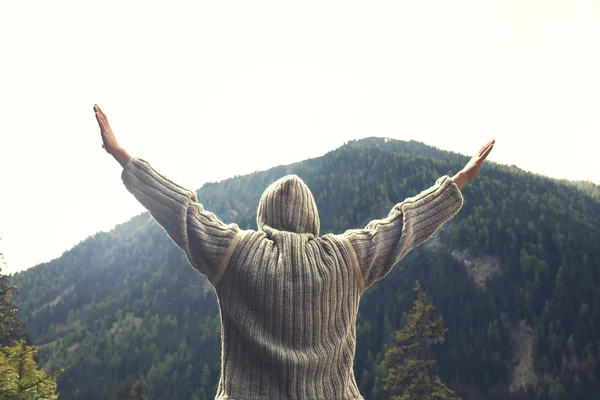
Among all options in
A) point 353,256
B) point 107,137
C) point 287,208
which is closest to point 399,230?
point 353,256

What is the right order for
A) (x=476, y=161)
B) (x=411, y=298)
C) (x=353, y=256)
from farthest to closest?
(x=411, y=298) < (x=476, y=161) < (x=353, y=256)

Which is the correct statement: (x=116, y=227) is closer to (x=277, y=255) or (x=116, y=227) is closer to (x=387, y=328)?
(x=387, y=328)

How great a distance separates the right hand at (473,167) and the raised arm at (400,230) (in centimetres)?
4

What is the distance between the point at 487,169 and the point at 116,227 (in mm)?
89189

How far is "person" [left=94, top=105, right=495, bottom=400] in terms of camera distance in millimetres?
2232

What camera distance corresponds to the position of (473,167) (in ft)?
8.85

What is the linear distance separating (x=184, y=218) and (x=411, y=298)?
8885 cm

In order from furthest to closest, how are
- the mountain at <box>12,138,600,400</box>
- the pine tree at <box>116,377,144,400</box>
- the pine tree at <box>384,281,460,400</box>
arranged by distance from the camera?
1. the mountain at <box>12,138,600,400</box>
2. the pine tree at <box>116,377,144,400</box>
3. the pine tree at <box>384,281,460,400</box>

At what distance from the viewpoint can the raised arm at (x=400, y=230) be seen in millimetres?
2396

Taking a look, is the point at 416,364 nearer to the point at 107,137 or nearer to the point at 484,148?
the point at 484,148

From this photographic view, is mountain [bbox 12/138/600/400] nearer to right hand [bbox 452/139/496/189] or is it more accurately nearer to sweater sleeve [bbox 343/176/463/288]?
right hand [bbox 452/139/496/189]

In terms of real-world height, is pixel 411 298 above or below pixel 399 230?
below

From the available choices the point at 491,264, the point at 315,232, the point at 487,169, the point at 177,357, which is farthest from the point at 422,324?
the point at 487,169

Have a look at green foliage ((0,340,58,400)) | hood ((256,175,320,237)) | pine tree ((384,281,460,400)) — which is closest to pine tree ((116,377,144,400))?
pine tree ((384,281,460,400))
